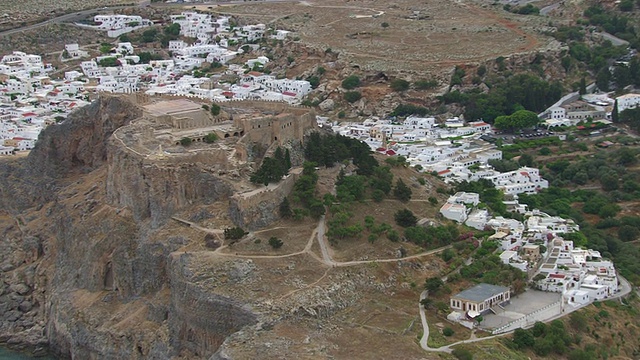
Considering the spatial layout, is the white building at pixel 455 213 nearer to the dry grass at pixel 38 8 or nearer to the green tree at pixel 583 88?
the green tree at pixel 583 88

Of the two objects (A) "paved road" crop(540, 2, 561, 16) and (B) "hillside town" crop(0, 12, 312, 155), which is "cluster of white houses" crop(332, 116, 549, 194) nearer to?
(B) "hillside town" crop(0, 12, 312, 155)

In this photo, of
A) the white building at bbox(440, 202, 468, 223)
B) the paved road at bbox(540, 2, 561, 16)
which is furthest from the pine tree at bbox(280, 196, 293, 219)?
the paved road at bbox(540, 2, 561, 16)

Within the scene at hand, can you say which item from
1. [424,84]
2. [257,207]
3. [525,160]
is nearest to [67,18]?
[424,84]

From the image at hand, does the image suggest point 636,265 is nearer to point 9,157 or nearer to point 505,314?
point 505,314

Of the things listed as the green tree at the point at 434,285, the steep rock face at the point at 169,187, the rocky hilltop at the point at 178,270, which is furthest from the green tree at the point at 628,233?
the steep rock face at the point at 169,187

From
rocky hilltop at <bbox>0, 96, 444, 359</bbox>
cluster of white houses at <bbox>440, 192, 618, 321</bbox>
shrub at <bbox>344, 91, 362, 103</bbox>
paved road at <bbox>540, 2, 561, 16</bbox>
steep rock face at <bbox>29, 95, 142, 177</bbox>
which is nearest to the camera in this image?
rocky hilltop at <bbox>0, 96, 444, 359</bbox>

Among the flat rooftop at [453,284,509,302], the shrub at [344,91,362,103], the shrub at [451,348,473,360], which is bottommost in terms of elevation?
the shrub at [344,91,362,103]
